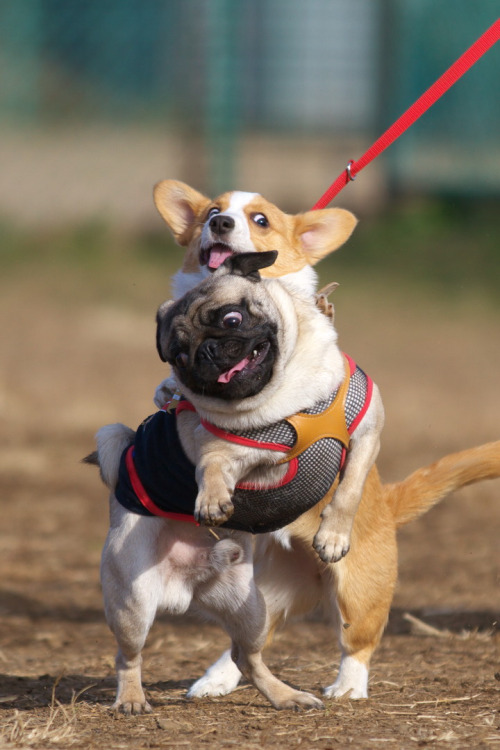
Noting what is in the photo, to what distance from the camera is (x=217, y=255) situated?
3535 millimetres

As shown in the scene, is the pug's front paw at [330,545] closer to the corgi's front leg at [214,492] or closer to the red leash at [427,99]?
the corgi's front leg at [214,492]

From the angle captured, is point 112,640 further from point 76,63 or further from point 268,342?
point 76,63

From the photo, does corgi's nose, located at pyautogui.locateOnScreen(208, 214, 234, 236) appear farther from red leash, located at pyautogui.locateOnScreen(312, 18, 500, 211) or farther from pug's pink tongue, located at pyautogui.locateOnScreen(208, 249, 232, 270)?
red leash, located at pyautogui.locateOnScreen(312, 18, 500, 211)

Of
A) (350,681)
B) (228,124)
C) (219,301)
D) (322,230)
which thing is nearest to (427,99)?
(322,230)

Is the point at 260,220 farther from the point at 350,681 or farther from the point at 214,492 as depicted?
the point at 350,681

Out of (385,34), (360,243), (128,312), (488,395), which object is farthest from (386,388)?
(385,34)

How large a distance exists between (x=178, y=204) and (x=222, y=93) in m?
9.78

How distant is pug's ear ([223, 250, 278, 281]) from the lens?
2.98 metres

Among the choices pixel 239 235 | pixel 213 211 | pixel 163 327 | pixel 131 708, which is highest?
pixel 213 211

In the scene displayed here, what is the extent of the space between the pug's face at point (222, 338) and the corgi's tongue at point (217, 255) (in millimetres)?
546

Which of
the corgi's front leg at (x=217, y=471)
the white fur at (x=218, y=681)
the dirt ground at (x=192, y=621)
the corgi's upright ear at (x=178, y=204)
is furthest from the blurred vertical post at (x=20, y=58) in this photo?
the corgi's front leg at (x=217, y=471)

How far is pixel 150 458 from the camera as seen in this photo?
315cm

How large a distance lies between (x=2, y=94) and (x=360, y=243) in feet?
16.8

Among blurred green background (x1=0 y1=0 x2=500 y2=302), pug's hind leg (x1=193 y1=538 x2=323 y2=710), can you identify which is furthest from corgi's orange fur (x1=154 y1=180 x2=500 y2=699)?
blurred green background (x1=0 y1=0 x2=500 y2=302)
